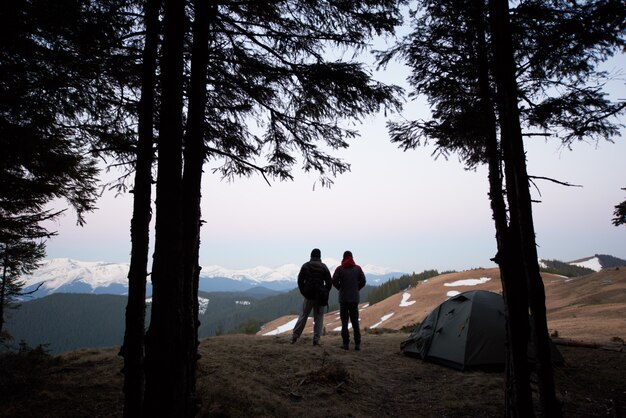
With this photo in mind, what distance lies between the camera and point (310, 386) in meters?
6.27

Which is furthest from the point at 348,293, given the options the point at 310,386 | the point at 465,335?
the point at 310,386

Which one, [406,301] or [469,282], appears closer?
[469,282]

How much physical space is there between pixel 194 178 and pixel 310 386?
4.45 m

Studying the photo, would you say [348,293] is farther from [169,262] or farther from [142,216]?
[169,262]

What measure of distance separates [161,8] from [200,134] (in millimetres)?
2887

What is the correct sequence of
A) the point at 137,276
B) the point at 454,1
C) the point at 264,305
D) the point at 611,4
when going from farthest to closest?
1. the point at 264,305
2. the point at 454,1
3. the point at 137,276
4. the point at 611,4

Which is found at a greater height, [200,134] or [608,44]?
[608,44]

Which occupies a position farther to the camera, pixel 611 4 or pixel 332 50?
pixel 332 50

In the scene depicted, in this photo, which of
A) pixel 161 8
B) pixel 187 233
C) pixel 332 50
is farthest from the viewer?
pixel 161 8

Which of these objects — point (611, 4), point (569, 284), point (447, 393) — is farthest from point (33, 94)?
point (569, 284)

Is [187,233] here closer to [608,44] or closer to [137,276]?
[137,276]

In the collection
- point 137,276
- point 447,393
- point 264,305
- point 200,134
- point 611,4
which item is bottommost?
Answer: point 264,305

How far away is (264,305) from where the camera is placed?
651 ft

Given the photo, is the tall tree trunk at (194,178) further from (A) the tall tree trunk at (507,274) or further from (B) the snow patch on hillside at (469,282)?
(B) the snow patch on hillside at (469,282)
